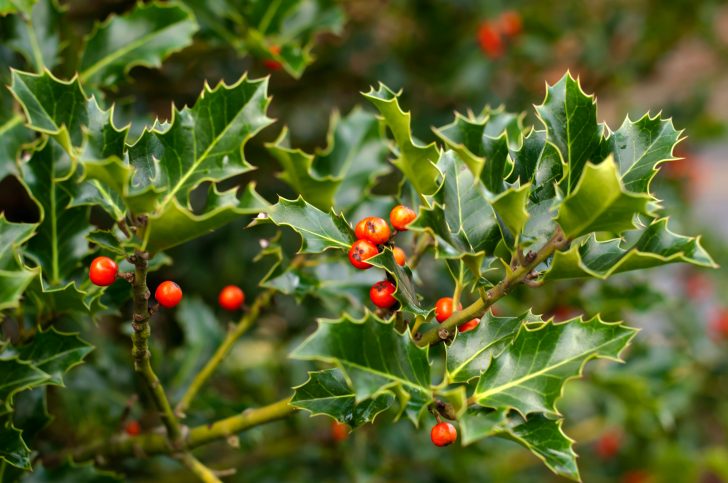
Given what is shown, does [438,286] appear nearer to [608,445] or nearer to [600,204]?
[608,445]

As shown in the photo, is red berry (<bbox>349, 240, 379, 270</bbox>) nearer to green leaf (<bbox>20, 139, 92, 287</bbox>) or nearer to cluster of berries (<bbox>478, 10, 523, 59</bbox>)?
green leaf (<bbox>20, 139, 92, 287</bbox>)

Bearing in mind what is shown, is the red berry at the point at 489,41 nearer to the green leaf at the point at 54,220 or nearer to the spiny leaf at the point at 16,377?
the green leaf at the point at 54,220

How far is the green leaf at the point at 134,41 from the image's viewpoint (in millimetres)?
1105

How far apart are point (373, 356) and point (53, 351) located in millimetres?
425

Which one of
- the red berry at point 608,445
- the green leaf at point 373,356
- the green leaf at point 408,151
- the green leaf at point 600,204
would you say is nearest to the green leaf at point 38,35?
the green leaf at point 408,151

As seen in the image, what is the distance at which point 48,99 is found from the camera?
0.78 meters

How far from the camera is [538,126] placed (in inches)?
82.7

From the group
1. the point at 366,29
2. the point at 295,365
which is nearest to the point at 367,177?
the point at 295,365

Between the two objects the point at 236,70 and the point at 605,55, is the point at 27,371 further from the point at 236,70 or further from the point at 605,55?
the point at 605,55

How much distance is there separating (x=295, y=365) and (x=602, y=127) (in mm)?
1032

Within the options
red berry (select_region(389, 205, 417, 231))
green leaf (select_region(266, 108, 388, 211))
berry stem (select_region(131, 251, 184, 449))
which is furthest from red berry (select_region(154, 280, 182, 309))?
green leaf (select_region(266, 108, 388, 211))

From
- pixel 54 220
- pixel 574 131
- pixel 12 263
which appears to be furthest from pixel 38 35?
pixel 574 131

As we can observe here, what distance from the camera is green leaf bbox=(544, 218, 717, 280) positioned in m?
0.64

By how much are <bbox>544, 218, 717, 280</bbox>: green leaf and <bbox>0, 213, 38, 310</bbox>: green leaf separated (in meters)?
0.49
